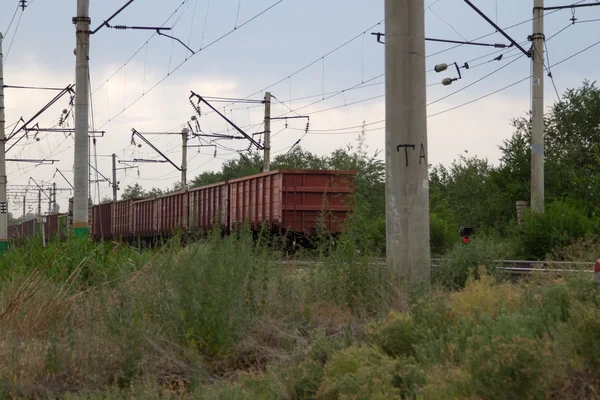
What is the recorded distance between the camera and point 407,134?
11.0m

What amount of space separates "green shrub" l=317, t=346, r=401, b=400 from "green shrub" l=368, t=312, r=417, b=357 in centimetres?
30

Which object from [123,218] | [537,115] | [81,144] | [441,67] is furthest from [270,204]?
[123,218]

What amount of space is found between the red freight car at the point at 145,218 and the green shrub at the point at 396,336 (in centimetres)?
3197

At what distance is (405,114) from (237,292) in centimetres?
390

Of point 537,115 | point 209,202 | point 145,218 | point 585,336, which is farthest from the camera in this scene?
point 145,218

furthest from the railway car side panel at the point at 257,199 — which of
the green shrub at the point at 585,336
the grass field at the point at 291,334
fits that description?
the green shrub at the point at 585,336

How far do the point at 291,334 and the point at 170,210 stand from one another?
2881cm

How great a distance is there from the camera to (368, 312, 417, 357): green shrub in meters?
6.80

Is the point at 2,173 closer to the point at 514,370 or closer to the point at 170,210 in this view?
the point at 170,210

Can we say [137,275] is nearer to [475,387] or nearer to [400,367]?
[400,367]

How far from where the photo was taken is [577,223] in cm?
2192

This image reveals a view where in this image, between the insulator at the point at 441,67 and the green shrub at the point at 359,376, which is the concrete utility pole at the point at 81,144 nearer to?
the insulator at the point at 441,67

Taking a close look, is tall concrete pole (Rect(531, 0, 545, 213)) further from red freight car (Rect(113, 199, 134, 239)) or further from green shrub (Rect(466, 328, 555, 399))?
red freight car (Rect(113, 199, 134, 239))

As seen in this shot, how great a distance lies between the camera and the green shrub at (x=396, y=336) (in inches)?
268
